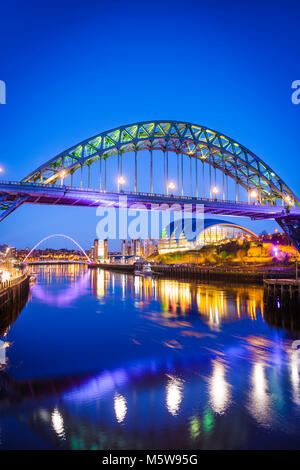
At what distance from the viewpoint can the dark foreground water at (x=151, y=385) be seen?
6383 mm

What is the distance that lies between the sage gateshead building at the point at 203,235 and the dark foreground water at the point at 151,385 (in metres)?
65.4

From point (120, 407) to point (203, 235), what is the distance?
85.5 metres

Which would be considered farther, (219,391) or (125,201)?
(125,201)

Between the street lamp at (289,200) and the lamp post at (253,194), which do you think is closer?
the street lamp at (289,200)

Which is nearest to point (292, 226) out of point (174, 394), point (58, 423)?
point (174, 394)

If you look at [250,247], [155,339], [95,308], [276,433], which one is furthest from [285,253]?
[276,433]

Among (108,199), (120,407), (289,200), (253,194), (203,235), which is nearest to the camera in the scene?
(120,407)

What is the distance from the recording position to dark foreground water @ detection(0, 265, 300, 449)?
20.9 feet

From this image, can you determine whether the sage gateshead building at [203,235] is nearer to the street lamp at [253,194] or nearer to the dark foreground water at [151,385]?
the street lamp at [253,194]

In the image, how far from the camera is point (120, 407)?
762 centimetres

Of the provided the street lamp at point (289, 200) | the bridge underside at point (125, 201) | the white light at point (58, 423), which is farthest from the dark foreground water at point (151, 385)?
the street lamp at point (289, 200)

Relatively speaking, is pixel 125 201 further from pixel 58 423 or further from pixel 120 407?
pixel 58 423

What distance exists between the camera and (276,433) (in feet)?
21.4

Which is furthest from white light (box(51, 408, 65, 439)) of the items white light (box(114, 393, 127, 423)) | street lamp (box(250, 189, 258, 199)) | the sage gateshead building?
the sage gateshead building
